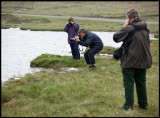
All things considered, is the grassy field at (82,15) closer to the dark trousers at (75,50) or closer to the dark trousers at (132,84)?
the dark trousers at (75,50)

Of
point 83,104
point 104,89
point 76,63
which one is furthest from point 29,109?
point 76,63

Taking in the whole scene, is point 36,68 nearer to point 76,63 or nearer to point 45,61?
point 45,61

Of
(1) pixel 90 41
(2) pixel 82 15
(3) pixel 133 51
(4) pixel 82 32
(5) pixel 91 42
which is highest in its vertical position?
(3) pixel 133 51

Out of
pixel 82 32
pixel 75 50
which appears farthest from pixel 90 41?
pixel 75 50

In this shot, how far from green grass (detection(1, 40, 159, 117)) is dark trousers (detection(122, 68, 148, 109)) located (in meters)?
0.24

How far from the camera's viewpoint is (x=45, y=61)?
16484 mm

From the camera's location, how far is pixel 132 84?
7.07 m

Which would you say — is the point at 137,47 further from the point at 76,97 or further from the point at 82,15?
the point at 82,15

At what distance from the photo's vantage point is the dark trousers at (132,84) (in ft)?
23.1

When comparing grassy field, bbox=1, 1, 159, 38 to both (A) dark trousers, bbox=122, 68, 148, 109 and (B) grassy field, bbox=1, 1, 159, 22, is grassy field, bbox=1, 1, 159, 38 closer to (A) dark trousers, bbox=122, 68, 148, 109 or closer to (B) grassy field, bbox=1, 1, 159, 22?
(B) grassy field, bbox=1, 1, 159, 22

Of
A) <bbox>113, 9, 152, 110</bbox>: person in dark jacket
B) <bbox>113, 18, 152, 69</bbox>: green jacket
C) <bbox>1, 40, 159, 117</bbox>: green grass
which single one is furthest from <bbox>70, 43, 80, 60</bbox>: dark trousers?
<bbox>113, 18, 152, 69</bbox>: green jacket

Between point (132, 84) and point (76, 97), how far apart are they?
2412 millimetres

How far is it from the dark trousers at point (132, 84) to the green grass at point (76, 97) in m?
0.24

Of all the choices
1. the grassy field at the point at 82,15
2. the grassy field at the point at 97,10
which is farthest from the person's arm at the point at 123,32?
the grassy field at the point at 97,10
